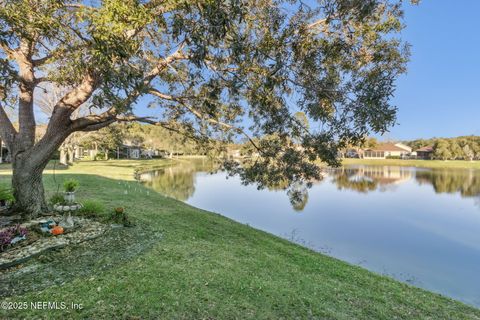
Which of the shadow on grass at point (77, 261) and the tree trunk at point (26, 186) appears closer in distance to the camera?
the shadow on grass at point (77, 261)

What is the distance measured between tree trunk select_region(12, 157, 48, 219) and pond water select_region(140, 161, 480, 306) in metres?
5.11

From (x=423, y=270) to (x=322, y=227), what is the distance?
4533 mm

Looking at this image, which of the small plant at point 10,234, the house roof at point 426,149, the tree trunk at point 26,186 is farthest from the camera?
the house roof at point 426,149

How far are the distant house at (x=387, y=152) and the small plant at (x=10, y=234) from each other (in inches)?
3228

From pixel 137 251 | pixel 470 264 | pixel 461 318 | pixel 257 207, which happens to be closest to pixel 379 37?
pixel 461 318

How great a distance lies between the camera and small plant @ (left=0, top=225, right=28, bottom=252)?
15.8 feet

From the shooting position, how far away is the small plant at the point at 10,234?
4805mm

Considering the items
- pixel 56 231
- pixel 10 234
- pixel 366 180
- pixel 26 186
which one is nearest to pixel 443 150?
pixel 366 180

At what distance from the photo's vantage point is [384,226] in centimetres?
1301

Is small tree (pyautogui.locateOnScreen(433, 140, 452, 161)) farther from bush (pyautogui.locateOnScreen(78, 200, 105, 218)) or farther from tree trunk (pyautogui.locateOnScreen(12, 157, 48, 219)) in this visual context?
tree trunk (pyautogui.locateOnScreen(12, 157, 48, 219))

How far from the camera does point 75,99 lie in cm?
600

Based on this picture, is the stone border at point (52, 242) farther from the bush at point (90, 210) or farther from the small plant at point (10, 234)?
the bush at point (90, 210)

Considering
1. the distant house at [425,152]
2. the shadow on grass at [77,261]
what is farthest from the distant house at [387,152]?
the shadow on grass at [77,261]

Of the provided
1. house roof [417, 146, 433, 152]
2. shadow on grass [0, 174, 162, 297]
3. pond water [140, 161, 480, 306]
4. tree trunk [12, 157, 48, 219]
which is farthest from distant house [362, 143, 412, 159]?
tree trunk [12, 157, 48, 219]
